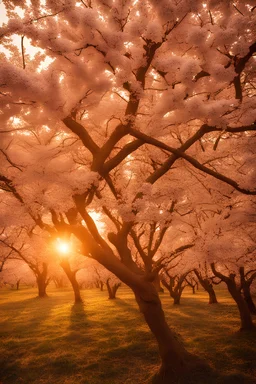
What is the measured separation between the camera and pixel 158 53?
6516mm

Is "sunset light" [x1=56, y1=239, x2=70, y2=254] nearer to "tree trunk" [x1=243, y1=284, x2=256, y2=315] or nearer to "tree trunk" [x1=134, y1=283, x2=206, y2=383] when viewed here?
"tree trunk" [x1=134, y1=283, x2=206, y2=383]


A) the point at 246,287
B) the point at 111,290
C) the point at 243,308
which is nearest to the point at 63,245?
the point at 243,308

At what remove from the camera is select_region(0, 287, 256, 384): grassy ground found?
32.1 ft

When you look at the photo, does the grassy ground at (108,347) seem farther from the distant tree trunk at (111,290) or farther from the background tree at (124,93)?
the distant tree trunk at (111,290)

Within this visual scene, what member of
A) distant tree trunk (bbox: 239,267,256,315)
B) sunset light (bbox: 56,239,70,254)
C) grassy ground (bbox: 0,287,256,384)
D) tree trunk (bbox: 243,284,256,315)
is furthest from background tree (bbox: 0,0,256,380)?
tree trunk (bbox: 243,284,256,315)

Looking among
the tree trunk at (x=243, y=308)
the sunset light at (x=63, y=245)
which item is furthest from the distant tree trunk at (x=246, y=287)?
the sunset light at (x=63, y=245)

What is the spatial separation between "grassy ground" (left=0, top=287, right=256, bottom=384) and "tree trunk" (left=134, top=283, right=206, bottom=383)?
81 centimetres

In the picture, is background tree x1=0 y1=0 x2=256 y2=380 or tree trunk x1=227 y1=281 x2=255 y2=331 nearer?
background tree x1=0 y1=0 x2=256 y2=380

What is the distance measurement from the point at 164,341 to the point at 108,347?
5810 mm

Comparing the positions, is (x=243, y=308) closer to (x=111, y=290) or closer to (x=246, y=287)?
(x=246, y=287)

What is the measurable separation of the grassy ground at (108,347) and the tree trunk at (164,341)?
2.65ft

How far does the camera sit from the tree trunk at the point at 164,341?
797cm

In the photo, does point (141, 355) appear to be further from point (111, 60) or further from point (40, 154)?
point (111, 60)

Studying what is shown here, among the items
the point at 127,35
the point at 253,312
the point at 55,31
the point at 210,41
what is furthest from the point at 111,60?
the point at 253,312
